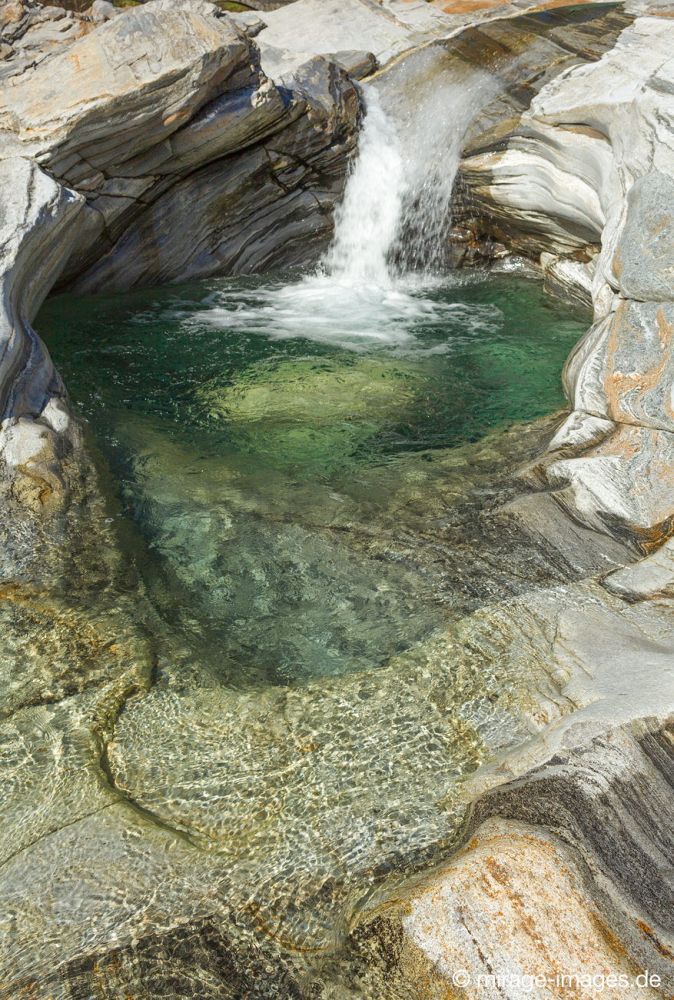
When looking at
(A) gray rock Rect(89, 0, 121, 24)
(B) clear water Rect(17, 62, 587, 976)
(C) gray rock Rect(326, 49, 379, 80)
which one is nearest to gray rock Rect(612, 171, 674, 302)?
(B) clear water Rect(17, 62, 587, 976)

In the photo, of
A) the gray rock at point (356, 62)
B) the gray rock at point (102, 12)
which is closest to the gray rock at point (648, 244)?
the gray rock at point (356, 62)

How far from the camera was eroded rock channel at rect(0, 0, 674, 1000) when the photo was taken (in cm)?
243

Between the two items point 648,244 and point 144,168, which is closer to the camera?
point 648,244

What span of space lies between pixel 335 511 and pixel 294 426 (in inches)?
53.7

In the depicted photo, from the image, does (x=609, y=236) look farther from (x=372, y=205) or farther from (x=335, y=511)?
(x=372, y=205)

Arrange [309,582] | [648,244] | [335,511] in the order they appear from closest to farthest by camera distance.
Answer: [309,582] → [335,511] → [648,244]

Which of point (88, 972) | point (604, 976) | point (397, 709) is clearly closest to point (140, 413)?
point (397, 709)

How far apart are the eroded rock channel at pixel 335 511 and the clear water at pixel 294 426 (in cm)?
3

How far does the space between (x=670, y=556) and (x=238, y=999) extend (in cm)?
281

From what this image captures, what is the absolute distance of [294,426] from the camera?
5.73 m

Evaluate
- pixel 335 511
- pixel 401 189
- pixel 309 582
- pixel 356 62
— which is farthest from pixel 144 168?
pixel 309 582

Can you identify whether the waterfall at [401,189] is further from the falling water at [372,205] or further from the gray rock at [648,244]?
the gray rock at [648,244]

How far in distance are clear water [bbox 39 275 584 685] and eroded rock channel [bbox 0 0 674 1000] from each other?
1.2 inches

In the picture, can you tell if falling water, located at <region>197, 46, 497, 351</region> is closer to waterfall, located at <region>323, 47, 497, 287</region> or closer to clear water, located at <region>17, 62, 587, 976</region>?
waterfall, located at <region>323, 47, 497, 287</region>
